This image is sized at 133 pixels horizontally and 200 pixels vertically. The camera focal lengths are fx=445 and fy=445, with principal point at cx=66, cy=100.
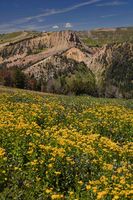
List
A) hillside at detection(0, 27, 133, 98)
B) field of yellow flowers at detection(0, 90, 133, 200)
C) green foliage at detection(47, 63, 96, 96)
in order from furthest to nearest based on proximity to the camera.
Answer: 1. hillside at detection(0, 27, 133, 98)
2. green foliage at detection(47, 63, 96, 96)
3. field of yellow flowers at detection(0, 90, 133, 200)

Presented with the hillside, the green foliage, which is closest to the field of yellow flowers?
the hillside

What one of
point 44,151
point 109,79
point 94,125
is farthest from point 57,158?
point 109,79

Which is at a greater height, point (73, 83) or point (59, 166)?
point (59, 166)

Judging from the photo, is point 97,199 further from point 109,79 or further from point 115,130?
point 109,79

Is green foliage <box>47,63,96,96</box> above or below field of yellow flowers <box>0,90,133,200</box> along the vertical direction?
below

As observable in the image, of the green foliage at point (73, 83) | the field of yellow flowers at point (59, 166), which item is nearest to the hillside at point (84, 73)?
the green foliage at point (73, 83)

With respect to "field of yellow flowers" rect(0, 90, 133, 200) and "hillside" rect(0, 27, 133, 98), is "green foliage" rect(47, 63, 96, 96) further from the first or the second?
"field of yellow flowers" rect(0, 90, 133, 200)

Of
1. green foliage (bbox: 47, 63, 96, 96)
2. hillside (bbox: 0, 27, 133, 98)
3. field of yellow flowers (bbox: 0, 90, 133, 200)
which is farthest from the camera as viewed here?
hillside (bbox: 0, 27, 133, 98)

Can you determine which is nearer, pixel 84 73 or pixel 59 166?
pixel 59 166

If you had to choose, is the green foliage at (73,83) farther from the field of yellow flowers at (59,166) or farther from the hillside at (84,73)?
the field of yellow flowers at (59,166)

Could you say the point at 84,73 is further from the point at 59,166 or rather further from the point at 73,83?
the point at 59,166

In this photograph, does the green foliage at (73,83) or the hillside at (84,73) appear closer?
the green foliage at (73,83)

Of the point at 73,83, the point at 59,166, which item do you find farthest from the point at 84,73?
the point at 59,166

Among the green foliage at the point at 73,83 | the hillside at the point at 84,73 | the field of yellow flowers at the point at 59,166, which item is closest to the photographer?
the field of yellow flowers at the point at 59,166
